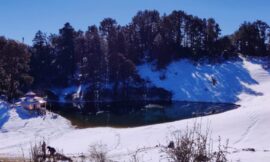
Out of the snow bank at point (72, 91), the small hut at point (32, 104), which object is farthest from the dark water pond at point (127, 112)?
the snow bank at point (72, 91)

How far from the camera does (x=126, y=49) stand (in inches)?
2803

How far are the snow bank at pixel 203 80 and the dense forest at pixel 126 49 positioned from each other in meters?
1.98

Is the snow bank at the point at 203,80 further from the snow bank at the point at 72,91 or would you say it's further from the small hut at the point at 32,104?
the small hut at the point at 32,104

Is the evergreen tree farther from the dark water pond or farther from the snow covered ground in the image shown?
the snow covered ground

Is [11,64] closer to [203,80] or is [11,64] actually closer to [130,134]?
[130,134]

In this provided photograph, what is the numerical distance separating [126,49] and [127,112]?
23.9 meters

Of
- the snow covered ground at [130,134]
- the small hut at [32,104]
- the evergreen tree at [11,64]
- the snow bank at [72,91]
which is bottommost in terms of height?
the snow covered ground at [130,134]

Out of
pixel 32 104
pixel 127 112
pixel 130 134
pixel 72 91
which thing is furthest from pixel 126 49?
pixel 130 134

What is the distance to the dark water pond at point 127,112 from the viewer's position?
133ft

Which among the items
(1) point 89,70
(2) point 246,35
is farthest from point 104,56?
(2) point 246,35

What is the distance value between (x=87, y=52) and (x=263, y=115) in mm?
44391

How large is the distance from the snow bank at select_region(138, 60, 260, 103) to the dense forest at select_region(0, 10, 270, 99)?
198 centimetres

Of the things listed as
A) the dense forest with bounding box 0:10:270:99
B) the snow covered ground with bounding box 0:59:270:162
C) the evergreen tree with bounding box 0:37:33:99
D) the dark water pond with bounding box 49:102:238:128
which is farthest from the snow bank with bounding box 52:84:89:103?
the snow covered ground with bounding box 0:59:270:162

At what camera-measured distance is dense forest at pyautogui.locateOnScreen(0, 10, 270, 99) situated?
65.1m
